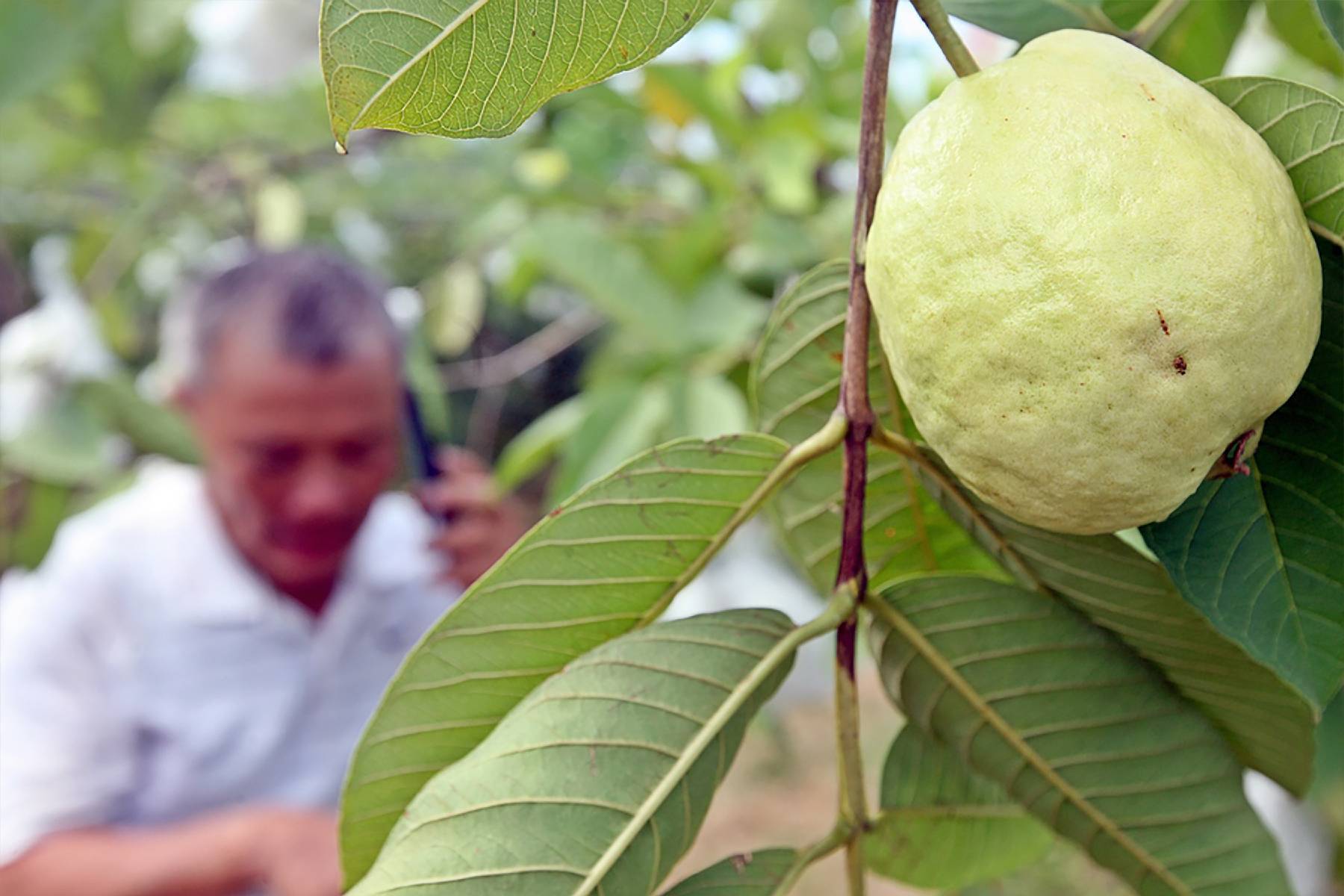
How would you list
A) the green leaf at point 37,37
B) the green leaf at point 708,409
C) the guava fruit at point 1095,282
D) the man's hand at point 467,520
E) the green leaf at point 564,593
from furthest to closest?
the man's hand at point 467,520, the green leaf at point 708,409, the green leaf at point 37,37, the green leaf at point 564,593, the guava fruit at point 1095,282

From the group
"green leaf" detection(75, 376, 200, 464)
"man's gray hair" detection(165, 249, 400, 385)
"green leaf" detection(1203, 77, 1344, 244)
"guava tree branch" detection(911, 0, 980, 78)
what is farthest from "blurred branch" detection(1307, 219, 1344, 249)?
"green leaf" detection(75, 376, 200, 464)

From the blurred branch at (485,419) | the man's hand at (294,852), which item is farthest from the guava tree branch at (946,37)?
the blurred branch at (485,419)

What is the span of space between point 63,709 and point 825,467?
1.55 metres

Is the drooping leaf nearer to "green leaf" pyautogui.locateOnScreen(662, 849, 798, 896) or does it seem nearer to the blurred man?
the blurred man

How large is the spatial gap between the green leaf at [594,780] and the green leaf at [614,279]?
3.25ft

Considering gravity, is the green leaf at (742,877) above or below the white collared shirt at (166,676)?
below

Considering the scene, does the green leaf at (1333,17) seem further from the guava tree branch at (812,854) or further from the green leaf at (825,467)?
the guava tree branch at (812,854)

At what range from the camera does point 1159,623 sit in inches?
21.5

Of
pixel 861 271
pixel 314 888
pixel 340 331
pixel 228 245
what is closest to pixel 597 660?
pixel 861 271

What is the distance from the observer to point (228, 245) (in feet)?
11.3

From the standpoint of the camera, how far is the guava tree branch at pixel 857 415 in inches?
17.9

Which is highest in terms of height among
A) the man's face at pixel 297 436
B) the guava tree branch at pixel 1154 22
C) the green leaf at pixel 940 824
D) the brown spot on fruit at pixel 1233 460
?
the man's face at pixel 297 436

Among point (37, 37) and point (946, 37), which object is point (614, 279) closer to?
point (37, 37)

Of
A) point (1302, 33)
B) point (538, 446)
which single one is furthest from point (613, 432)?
point (1302, 33)
